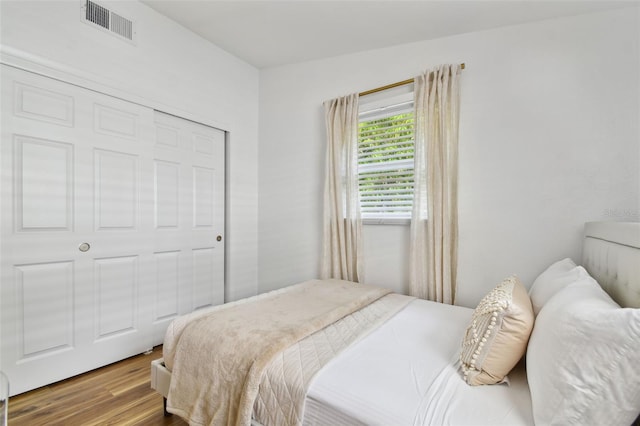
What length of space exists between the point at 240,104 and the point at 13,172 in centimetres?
191

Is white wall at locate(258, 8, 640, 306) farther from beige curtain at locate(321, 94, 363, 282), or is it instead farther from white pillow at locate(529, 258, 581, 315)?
white pillow at locate(529, 258, 581, 315)

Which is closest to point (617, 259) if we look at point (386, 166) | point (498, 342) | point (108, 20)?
point (498, 342)

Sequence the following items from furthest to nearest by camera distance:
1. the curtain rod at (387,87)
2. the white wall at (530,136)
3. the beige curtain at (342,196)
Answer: the beige curtain at (342,196) < the curtain rod at (387,87) < the white wall at (530,136)

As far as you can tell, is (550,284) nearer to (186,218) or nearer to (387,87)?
(387,87)

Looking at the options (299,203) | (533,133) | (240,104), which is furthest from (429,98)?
(240,104)

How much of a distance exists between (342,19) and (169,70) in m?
1.44

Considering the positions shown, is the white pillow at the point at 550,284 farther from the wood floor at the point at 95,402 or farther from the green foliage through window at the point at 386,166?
the wood floor at the point at 95,402

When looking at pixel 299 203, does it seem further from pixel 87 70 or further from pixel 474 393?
pixel 474 393

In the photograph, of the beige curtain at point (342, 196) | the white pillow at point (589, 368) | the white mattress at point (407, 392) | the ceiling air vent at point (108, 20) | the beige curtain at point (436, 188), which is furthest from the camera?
the beige curtain at point (342, 196)

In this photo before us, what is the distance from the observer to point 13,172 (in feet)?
5.82

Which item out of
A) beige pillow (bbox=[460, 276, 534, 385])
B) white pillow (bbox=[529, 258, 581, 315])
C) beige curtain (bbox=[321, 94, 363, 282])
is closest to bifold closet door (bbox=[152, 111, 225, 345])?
beige curtain (bbox=[321, 94, 363, 282])

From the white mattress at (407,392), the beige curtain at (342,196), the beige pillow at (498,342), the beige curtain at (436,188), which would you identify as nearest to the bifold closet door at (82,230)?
the beige curtain at (342,196)

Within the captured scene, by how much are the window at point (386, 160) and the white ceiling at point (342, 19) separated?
526 mm

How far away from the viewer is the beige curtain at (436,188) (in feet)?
7.52
